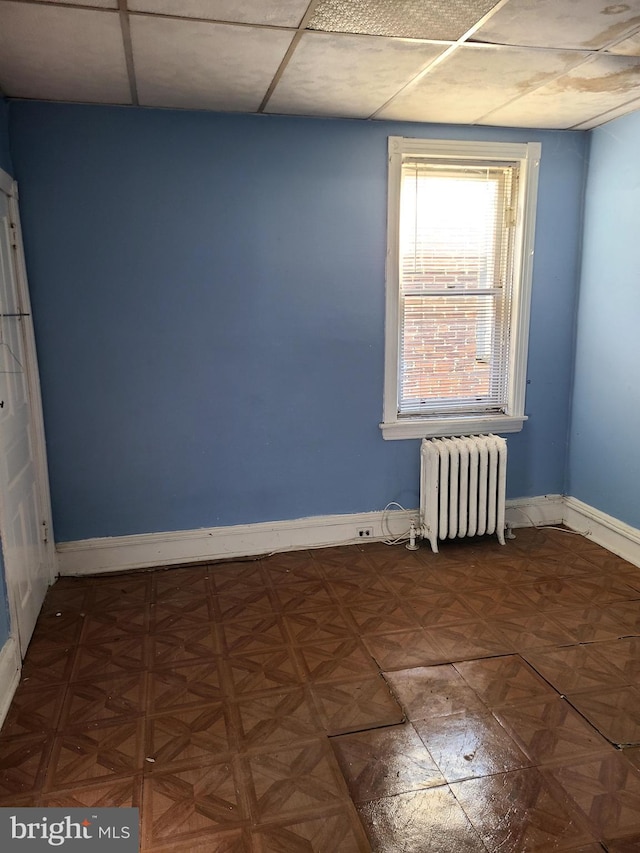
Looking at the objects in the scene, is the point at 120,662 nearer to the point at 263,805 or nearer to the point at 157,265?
the point at 263,805

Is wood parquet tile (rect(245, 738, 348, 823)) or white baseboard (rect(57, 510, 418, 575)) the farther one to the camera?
white baseboard (rect(57, 510, 418, 575))

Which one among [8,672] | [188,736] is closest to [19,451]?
[8,672]

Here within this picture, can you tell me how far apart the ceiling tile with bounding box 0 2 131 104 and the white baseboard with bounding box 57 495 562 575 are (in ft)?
7.61

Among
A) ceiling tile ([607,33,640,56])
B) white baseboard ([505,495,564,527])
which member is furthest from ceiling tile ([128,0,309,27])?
white baseboard ([505,495,564,527])

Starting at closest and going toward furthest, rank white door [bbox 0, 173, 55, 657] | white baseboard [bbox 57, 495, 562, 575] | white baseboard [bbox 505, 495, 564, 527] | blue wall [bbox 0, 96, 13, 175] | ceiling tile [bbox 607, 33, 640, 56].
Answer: ceiling tile [bbox 607, 33, 640, 56] < white door [bbox 0, 173, 55, 657] < blue wall [bbox 0, 96, 13, 175] < white baseboard [bbox 57, 495, 562, 575] < white baseboard [bbox 505, 495, 564, 527]

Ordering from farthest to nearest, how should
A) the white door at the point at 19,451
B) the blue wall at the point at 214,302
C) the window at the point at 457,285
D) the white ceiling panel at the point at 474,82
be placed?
the window at the point at 457,285
the blue wall at the point at 214,302
the white door at the point at 19,451
the white ceiling panel at the point at 474,82

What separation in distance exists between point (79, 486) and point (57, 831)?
6.43 feet

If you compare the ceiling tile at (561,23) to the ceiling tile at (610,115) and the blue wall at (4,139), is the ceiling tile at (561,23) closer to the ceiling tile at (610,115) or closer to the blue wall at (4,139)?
the ceiling tile at (610,115)

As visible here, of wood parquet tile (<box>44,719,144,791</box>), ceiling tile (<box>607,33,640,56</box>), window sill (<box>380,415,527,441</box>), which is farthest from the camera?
window sill (<box>380,415,527,441</box>)

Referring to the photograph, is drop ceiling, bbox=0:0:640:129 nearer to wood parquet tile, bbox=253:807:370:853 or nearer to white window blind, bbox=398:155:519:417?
white window blind, bbox=398:155:519:417

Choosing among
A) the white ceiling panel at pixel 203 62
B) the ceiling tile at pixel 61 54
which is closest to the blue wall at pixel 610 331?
the white ceiling panel at pixel 203 62

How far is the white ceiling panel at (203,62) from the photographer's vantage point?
229 cm

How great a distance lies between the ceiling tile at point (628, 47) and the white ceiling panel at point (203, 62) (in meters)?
1.32

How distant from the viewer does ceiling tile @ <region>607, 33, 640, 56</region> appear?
7.95 ft
